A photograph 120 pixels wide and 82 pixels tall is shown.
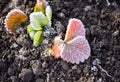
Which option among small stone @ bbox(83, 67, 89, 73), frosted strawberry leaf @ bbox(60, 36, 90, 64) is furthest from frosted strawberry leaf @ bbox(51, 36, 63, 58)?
small stone @ bbox(83, 67, 89, 73)

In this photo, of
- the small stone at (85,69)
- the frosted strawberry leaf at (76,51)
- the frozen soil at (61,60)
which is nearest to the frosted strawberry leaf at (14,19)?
the frozen soil at (61,60)

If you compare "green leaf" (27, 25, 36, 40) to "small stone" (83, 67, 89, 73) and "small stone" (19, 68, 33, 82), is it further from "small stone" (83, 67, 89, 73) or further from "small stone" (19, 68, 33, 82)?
"small stone" (83, 67, 89, 73)

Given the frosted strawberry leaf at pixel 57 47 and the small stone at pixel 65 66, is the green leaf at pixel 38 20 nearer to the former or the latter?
the frosted strawberry leaf at pixel 57 47

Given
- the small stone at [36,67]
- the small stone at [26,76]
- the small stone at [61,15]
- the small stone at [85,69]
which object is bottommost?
the small stone at [85,69]

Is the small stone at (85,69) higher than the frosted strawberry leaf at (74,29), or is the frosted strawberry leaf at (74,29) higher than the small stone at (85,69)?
the frosted strawberry leaf at (74,29)

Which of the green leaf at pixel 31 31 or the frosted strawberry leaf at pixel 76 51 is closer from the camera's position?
the frosted strawberry leaf at pixel 76 51

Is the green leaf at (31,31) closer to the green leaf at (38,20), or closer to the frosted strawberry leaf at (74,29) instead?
the green leaf at (38,20)
